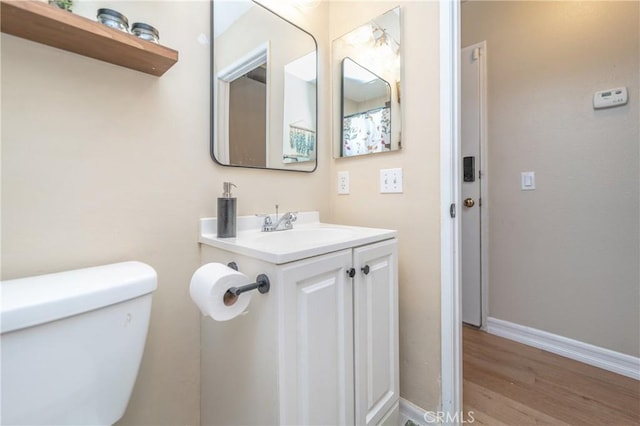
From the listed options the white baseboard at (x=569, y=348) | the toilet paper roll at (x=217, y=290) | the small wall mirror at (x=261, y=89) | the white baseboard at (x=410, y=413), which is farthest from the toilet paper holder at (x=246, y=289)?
the white baseboard at (x=569, y=348)

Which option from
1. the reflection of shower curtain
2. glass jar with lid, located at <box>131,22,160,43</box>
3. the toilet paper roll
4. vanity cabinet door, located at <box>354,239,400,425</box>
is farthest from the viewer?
the reflection of shower curtain

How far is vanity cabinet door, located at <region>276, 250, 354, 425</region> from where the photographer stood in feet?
2.32

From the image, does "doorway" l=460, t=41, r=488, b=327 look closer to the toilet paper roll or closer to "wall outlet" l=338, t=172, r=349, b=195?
"wall outlet" l=338, t=172, r=349, b=195

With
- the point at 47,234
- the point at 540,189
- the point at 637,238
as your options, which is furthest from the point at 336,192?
the point at 637,238

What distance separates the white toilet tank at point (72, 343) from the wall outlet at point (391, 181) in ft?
3.20

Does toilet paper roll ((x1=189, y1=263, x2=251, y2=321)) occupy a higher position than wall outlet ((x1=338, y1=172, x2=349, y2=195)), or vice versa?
wall outlet ((x1=338, y1=172, x2=349, y2=195))

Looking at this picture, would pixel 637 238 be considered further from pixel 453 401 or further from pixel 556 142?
pixel 453 401

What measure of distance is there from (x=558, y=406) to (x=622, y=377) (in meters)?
0.56

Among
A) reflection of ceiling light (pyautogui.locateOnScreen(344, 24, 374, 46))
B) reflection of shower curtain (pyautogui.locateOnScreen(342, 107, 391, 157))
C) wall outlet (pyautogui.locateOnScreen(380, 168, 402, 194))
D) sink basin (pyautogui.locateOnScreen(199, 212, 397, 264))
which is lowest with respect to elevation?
sink basin (pyautogui.locateOnScreen(199, 212, 397, 264))

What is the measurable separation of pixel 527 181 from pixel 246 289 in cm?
199

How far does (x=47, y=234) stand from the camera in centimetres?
74

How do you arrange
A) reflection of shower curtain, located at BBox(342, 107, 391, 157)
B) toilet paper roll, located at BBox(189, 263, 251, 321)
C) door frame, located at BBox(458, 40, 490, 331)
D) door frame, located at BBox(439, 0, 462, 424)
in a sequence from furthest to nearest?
door frame, located at BBox(458, 40, 490, 331)
reflection of shower curtain, located at BBox(342, 107, 391, 157)
door frame, located at BBox(439, 0, 462, 424)
toilet paper roll, located at BBox(189, 263, 251, 321)

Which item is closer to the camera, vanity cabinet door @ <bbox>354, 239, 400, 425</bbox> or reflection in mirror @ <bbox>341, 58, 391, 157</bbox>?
vanity cabinet door @ <bbox>354, 239, 400, 425</bbox>

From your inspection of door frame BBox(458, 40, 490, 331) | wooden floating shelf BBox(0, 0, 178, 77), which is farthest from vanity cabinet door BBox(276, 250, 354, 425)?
door frame BBox(458, 40, 490, 331)
